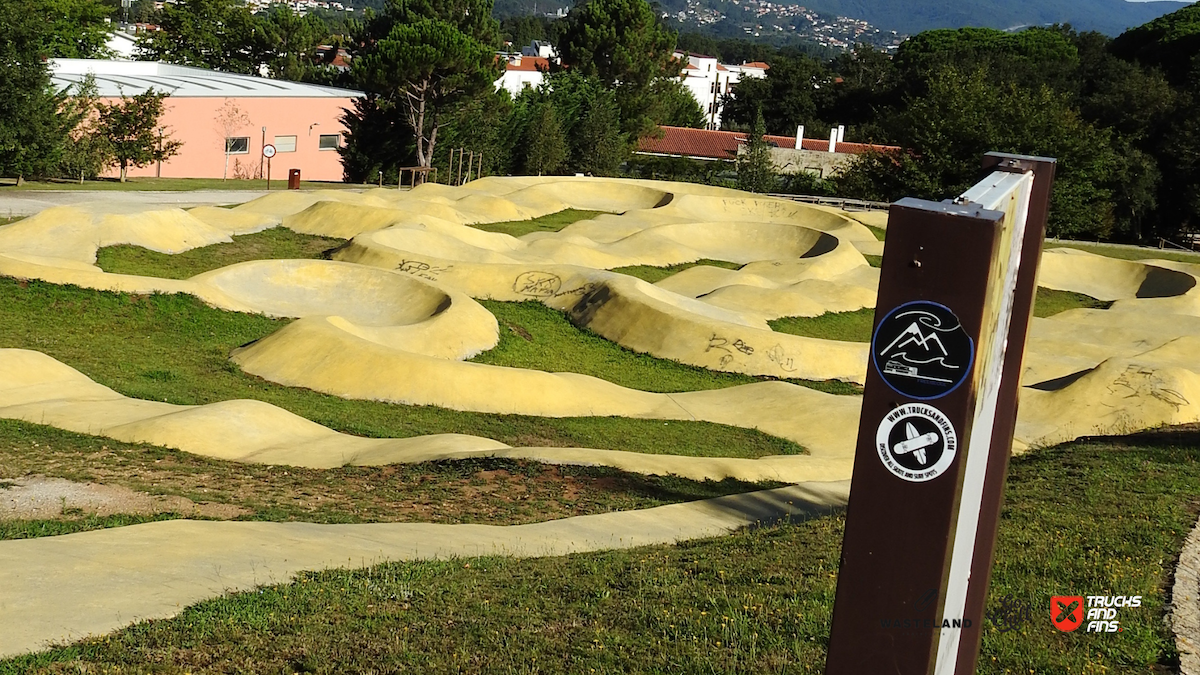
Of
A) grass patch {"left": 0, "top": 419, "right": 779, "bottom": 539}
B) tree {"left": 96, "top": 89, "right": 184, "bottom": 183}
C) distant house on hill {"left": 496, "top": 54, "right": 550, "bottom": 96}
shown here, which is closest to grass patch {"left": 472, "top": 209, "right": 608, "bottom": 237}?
tree {"left": 96, "top": 89, "right": 184, "bottom": 183}

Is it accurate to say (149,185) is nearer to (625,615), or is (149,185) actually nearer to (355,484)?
(355,484)

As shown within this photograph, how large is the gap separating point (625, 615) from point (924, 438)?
3412 mm

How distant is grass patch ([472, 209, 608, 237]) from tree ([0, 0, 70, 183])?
1400cm

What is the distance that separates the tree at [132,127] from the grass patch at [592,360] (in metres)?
25.3

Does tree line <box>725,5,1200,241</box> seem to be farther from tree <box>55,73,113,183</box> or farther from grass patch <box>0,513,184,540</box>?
grass patch <box>0,513,184,540</box>

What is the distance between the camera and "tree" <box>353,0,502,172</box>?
5000 cm

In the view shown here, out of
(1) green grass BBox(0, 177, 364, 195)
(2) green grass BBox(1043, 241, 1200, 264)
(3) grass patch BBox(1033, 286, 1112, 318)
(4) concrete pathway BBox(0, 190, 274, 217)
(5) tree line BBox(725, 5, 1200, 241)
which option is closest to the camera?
(4) concrete pathway BBox(0, 190, 274, 217)

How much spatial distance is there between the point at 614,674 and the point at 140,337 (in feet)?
57.6

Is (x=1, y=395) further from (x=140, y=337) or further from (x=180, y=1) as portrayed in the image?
(x=180, y=1)

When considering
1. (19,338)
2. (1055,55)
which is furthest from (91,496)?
(1055,55)

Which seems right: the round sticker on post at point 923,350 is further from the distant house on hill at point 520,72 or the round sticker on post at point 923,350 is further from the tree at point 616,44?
the distant house on hill at point 520,72

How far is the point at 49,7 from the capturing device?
→ 6825 cm

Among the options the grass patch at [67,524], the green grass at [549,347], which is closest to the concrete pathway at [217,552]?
the grass patch at [67,524]

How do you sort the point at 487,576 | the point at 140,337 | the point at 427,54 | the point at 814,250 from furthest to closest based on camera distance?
the point at 427,54
the point at 814,250
the point at 140,337
the point at 487,576
